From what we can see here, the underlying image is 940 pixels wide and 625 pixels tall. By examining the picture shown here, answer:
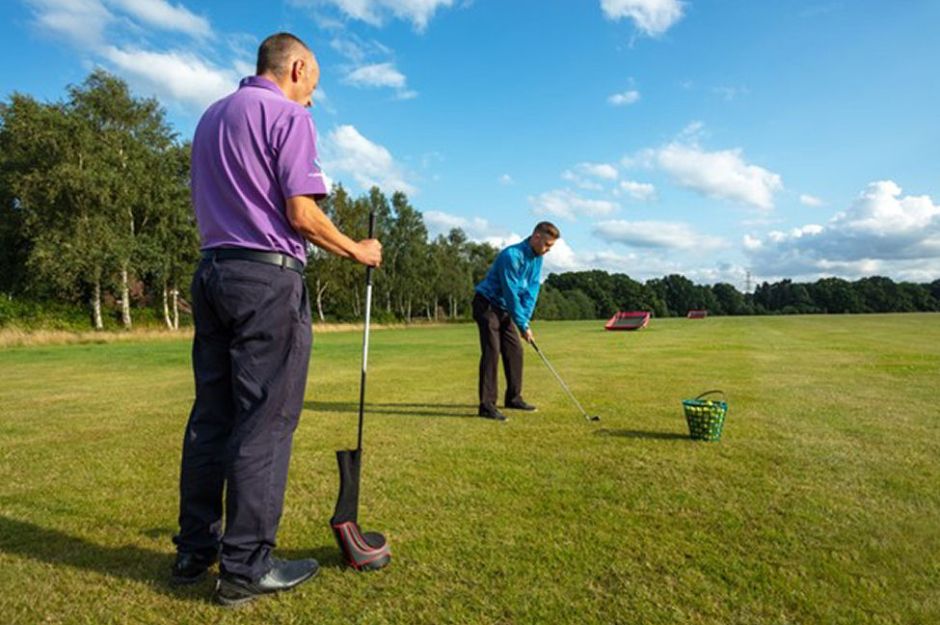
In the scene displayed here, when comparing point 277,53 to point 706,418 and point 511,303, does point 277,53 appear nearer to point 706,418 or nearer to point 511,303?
point 511,303

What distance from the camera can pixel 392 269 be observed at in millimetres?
58938

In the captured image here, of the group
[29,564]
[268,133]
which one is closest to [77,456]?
[29,564]

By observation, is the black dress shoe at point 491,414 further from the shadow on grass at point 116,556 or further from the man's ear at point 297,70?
the man's ear at point 297,70

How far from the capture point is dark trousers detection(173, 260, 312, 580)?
2.70m

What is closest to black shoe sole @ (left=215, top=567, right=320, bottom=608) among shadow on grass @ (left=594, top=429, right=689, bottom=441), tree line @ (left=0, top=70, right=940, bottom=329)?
shadow on grass @ (left=594, top=429, right=689, bottom=441)

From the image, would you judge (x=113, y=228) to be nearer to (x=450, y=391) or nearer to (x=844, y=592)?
(x=450, y=391)

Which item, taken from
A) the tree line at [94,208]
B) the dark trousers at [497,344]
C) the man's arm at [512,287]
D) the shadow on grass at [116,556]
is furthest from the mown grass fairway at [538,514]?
the tree line at [94,208]

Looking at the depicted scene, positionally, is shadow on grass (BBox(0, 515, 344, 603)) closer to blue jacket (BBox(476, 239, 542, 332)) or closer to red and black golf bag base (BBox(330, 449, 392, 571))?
red and black golf bag base (BBox(330, 449, 392, 571))

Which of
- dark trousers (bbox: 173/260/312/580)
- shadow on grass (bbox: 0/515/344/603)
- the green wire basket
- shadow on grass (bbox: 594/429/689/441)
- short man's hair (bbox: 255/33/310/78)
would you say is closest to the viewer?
dark trousers (bbox: 173/260/312/580)

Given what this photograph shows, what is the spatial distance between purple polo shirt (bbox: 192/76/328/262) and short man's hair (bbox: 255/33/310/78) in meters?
0.26

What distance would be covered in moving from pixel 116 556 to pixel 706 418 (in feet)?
16.8

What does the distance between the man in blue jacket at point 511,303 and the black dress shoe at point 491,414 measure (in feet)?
1.58

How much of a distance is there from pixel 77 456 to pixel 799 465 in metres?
6.83

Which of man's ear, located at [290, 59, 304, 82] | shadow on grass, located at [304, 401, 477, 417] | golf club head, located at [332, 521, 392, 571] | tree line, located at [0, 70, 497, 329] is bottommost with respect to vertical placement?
shadow on grass, located at [304, 401, 477, 417]
